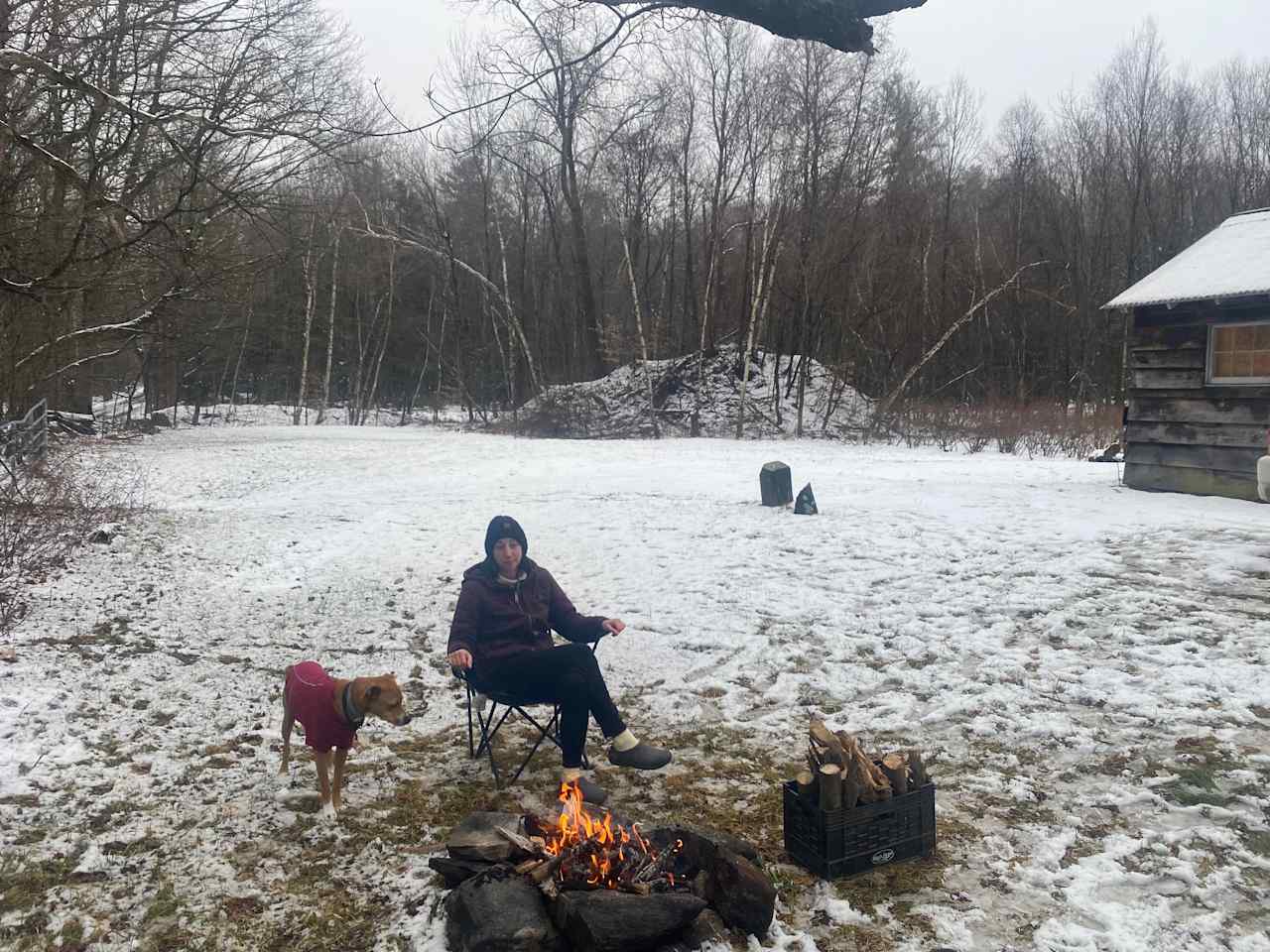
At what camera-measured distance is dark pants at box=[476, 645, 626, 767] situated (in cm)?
425

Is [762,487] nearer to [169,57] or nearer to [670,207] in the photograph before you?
[169,57]

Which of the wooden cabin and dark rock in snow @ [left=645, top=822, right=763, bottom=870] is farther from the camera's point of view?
the wooden cabin

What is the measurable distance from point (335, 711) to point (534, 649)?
100cm

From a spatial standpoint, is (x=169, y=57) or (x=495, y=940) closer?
(x=495, y=940)

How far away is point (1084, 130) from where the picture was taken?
30.8 meters

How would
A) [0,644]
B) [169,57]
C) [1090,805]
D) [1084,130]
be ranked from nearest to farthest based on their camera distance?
[1090,805] < [0,644] < [169,57] < [1084,130]

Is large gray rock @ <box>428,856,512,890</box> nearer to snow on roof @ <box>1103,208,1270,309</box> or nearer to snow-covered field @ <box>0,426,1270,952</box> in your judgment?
snow-covered field @ <box>0,426,1270,952</box>

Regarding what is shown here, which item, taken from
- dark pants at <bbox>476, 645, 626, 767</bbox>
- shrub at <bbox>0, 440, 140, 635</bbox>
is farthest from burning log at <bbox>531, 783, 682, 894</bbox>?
shrub at <bbox>0, 440, 140, 635</bbox>

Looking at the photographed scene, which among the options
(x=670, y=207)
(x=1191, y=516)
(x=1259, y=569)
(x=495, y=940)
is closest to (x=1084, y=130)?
(x=670, y=207)

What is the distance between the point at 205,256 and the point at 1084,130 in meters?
30.5

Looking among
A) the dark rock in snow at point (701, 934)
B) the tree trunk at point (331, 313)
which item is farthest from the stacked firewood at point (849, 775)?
the tree trunk at point (331, 313)

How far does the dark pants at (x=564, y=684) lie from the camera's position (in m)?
4.25

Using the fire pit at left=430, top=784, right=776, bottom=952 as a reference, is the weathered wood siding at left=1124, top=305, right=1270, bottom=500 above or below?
above

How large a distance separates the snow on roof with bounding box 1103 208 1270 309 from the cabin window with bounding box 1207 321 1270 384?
1.60 feet
